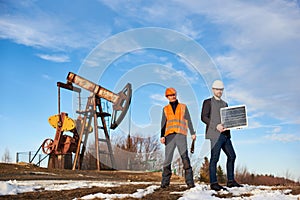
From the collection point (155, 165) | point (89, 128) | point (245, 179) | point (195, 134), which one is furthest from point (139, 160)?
point (195, 134)

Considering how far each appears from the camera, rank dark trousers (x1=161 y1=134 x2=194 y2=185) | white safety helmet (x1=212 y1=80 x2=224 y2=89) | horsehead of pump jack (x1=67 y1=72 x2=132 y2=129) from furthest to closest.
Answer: horsehead of pump jack (x1=67 y1=72 x2=132 y2=129)
white safety helmet (x1=212 y1=80 x2=224 y2=89)
dark trousers (x1=161 y1=134 x2=194 y2=185)

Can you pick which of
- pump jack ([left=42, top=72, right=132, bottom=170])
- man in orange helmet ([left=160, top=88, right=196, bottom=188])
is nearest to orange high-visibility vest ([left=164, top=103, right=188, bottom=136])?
man in orange helmet ([left=160, top=88, right=196, bottom=188])

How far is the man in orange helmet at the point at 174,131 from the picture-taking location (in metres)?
7.11

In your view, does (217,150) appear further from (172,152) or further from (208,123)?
(172,152)

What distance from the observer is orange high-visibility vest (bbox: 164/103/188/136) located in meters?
7.12

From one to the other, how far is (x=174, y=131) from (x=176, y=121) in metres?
0.18

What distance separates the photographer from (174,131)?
7.11 m

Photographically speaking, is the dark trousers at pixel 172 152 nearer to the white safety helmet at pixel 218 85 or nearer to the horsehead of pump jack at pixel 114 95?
the white safety helmet at pixel 218 85

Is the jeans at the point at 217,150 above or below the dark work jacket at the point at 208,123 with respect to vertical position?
below

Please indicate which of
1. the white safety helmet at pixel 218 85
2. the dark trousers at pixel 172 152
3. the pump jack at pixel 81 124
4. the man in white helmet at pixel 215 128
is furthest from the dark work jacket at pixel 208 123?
the pump jack at pixel 81 124

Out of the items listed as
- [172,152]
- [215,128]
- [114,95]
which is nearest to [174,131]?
[172,152]

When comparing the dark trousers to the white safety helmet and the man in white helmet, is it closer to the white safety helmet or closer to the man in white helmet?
the man in white helmet

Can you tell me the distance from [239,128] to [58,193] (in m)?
3.27

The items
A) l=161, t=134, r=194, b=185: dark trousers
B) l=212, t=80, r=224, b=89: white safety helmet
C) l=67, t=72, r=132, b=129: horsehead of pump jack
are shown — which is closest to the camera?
l=161, t=134, r=194, b=185: dark trousers
